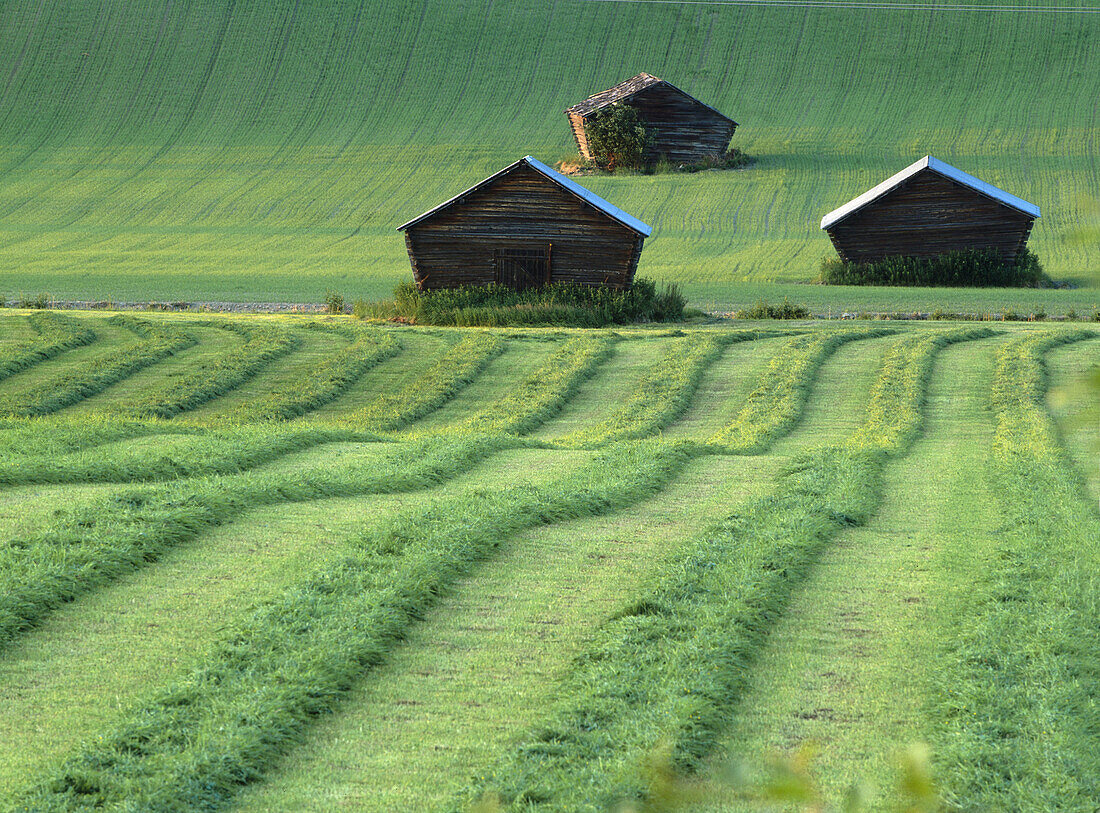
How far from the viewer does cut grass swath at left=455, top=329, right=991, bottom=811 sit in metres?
6.08

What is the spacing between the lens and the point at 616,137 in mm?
66500

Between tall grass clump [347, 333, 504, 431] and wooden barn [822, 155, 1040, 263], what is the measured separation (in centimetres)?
1956

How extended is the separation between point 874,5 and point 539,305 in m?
68.1

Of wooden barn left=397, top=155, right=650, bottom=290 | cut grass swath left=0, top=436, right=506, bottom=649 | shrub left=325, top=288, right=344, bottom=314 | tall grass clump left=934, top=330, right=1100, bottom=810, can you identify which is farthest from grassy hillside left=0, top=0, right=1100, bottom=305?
tall grass clump left=934, top=330, right=1100, bottom=810

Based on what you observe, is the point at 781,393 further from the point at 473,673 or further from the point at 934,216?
the point at 934,216

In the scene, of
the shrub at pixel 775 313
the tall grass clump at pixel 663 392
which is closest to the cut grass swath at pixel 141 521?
the tall grass clump at pixel 663 392

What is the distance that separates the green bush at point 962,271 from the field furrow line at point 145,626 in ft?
115

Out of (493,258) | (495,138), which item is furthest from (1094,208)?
(495,138)

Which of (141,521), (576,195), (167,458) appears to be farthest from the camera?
(576,195)

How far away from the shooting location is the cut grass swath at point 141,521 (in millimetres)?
8812

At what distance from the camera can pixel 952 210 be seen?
43031 millimetres

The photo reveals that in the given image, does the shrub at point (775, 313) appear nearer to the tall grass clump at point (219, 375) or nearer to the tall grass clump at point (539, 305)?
the tall grass clump at point (539, 305)

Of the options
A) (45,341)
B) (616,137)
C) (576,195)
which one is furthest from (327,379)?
(616,137)

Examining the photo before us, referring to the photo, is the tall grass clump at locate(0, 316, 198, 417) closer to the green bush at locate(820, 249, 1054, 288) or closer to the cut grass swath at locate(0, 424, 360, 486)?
the cut grass swath at locate(0, 424, 360, 486)
